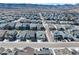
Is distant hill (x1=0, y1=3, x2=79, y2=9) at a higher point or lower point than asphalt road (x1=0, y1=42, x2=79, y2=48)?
higher

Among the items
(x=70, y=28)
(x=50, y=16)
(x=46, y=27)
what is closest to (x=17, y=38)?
(x=46, y=27)

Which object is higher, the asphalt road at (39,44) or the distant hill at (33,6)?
the distant hill at (33,6)

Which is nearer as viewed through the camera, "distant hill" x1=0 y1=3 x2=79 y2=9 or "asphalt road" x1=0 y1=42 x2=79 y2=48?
"asphalt road" x1=0 y1=42 x2=79 y2=48

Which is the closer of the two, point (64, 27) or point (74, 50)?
point (74, 50)

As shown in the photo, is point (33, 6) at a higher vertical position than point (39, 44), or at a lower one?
higher

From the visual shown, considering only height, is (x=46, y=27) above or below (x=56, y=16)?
below

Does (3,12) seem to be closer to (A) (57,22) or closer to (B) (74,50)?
(A) (57,22)

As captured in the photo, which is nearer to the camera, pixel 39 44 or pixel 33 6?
pixel 39 44

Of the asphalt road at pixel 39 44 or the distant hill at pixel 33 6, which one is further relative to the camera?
the distant hill at pixel 33 6
